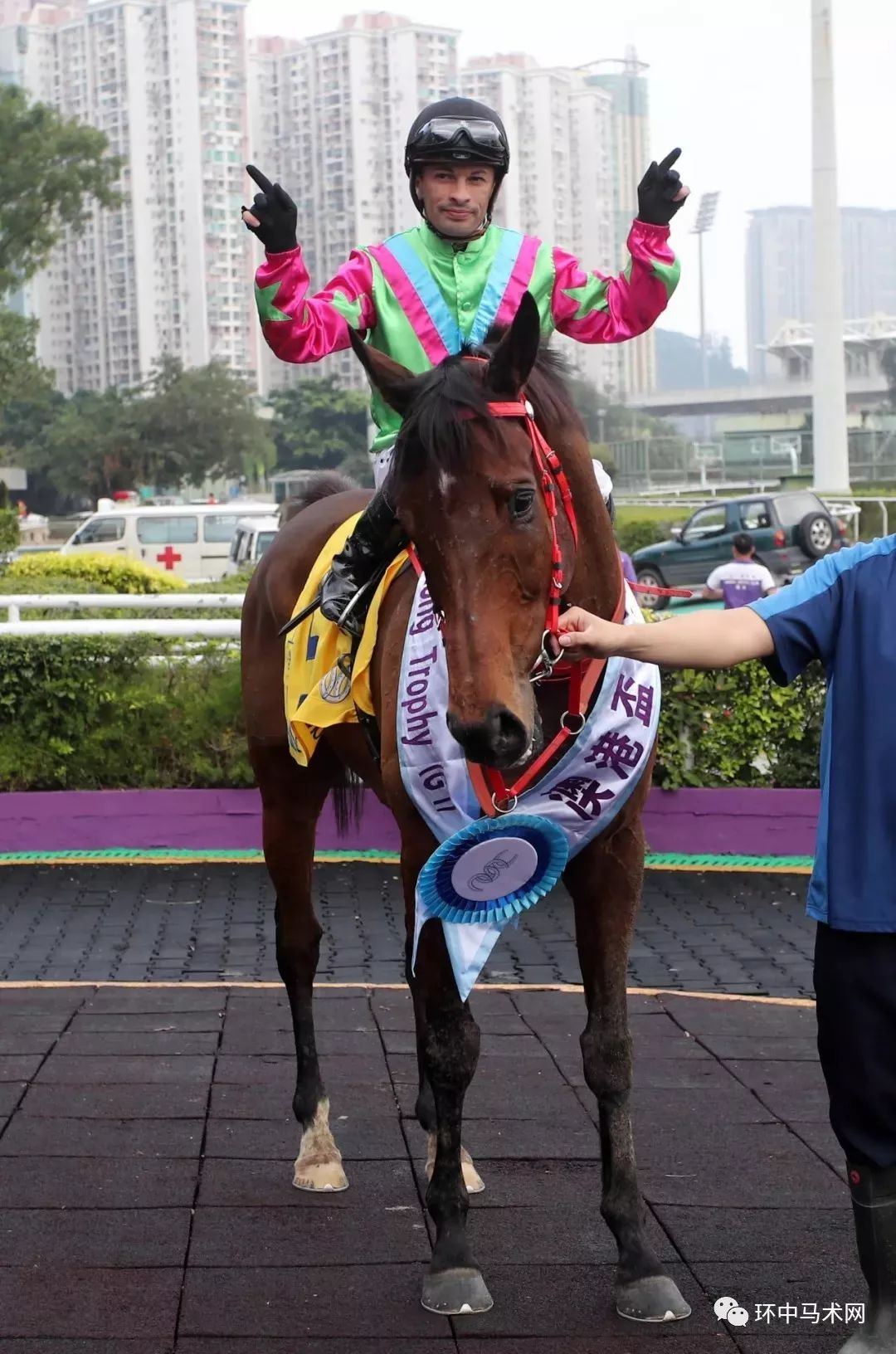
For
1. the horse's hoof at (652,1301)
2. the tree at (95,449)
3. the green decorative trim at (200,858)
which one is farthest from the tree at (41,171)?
Result: the horse's hoof at (652,1301)

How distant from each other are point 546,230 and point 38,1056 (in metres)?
79.5

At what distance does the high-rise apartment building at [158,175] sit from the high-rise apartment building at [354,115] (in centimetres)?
322

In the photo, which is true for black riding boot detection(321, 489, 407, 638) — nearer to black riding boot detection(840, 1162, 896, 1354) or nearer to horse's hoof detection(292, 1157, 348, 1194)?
horse's hoof detection(292, 1157, 348, 1194)

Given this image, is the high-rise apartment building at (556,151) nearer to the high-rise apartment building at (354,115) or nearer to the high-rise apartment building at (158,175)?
the high-rise apartment building at (354,115)

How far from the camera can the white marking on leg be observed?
425 centimetres

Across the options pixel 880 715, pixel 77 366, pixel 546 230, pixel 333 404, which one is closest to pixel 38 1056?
pixel 880 715

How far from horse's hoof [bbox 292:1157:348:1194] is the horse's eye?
210cm

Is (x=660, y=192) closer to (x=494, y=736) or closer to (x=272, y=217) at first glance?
(x=272, y=217)

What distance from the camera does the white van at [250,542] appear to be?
23.4m

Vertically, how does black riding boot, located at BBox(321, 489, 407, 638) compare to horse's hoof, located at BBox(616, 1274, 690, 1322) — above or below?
above

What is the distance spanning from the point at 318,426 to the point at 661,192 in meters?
69.1

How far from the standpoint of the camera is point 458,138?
3.99 metres

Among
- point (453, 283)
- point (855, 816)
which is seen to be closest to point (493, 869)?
point (855, 816)

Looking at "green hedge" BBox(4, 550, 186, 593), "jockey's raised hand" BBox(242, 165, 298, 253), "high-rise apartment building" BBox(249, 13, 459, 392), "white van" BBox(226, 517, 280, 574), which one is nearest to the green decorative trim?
"jockey's raised hand" BBox(242, 165, 298, 253)
